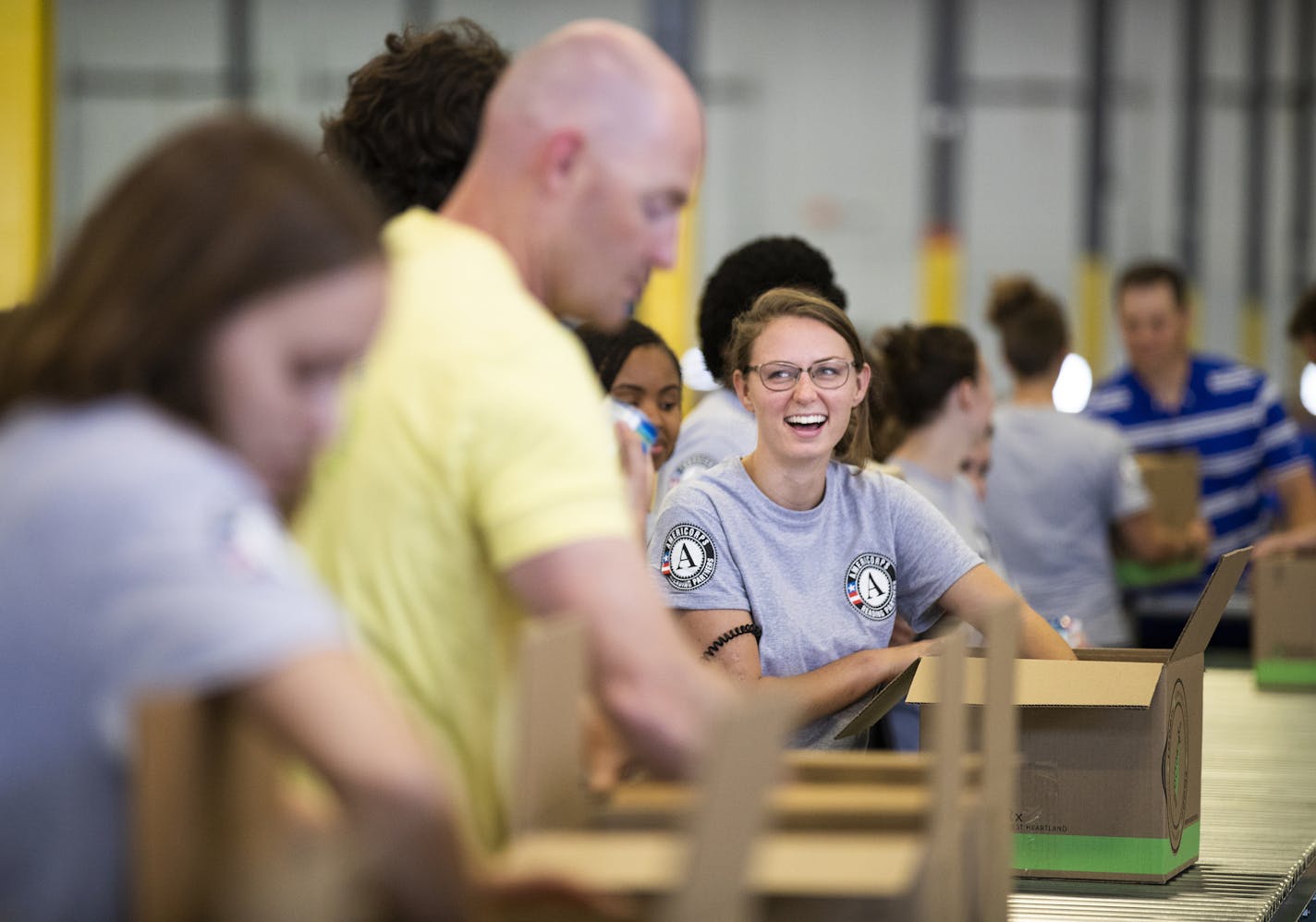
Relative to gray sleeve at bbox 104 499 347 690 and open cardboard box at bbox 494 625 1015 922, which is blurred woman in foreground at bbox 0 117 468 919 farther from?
open cardboard box at bbox 494 625 1015 922

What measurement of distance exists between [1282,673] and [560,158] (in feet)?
12.6

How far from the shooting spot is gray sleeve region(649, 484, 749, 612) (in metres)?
2.56

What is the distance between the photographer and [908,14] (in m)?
13.0

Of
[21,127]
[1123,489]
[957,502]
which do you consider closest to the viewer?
[957,502]

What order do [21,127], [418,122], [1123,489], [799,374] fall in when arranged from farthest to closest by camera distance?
[21,127] < [1123,489] < [799,374] < [418,122]

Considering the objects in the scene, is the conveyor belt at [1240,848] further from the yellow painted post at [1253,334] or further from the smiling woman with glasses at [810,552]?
the yellow painted post at [1253,334]

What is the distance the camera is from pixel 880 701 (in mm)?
2490

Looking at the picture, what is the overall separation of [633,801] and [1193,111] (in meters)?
15.0

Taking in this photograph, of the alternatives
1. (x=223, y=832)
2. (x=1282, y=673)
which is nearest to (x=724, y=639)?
(x=223, y=832)

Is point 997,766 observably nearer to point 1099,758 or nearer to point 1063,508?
point 1099,758

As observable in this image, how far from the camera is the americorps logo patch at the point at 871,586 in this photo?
2.62 metres

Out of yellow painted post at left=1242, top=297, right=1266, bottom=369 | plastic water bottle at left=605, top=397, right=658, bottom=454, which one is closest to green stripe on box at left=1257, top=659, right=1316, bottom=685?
plastic water bottle at left=605, top=397, right=658, bottom=454

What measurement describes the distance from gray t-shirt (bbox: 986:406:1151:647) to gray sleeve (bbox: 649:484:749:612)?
230cm

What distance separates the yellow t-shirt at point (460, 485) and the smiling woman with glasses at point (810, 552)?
1208mm
